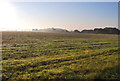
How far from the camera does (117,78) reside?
453 inches

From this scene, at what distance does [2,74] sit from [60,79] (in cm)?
591

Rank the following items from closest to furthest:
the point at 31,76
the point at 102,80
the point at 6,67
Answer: the point at 102,80 < the point at 31,76 < the point at 6,67

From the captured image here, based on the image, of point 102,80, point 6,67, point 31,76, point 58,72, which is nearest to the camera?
point 102,80

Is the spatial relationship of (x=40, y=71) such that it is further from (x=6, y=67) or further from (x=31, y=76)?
(x=6, y=67)

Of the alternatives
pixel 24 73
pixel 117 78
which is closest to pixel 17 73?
pixel 24 73

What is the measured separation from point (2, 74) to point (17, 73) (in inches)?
55.9

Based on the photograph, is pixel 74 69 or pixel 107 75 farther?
pixel 74 69

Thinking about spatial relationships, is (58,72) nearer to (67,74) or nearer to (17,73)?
(67,74)

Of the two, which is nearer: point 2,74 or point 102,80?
point 102,80

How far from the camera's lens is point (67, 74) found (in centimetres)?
1271

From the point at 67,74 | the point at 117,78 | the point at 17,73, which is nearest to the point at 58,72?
the point at 67,74

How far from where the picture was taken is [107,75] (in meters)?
12.1

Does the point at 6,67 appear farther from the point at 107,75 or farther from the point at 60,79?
the point at 107,75

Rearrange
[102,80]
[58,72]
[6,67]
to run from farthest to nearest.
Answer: [6,67] → [58,72] → [102,80]
